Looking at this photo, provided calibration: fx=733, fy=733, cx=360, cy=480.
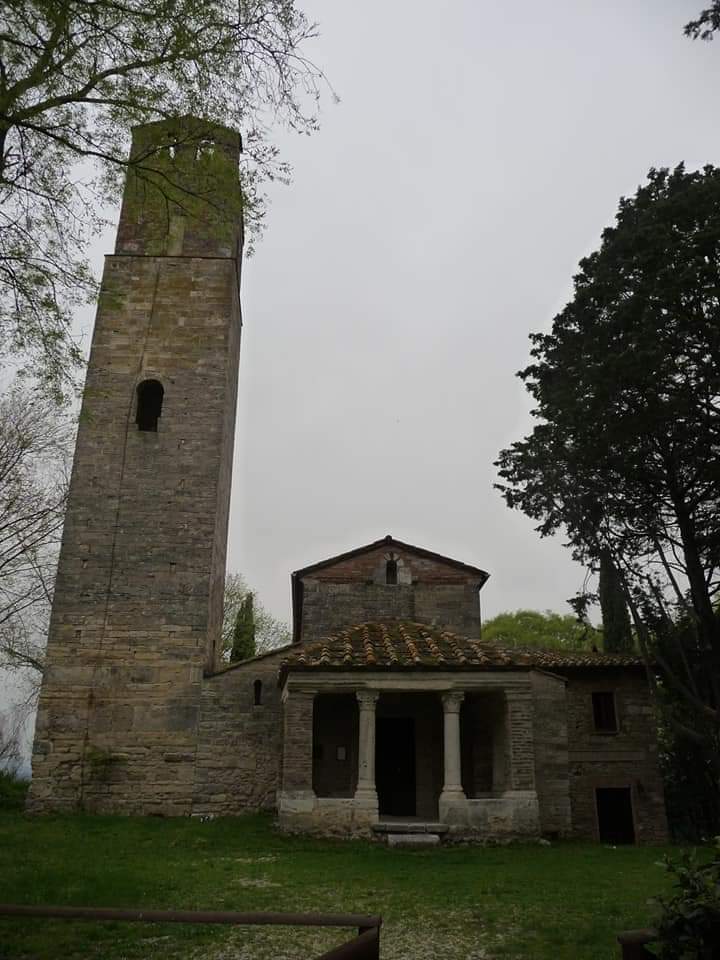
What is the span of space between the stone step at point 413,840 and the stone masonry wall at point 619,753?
7.22 metres

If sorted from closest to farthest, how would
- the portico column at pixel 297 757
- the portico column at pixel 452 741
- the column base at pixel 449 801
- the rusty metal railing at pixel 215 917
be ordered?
1. the rusty metal railing at pixel 215 917
2. the column base at pixel 449 801
3. the portico column at pixel 297 757
4. the portico column at pixel 452 741

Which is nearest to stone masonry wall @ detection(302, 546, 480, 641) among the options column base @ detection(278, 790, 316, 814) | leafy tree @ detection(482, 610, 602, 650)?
column base @ detection(278, 790, 316, 814)

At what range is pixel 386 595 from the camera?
18328mm

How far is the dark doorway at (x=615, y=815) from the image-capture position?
1844cm

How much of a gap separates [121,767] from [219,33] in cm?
1323

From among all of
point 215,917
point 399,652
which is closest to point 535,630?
point 399,652

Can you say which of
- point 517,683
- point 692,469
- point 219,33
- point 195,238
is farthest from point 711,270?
point 195,238

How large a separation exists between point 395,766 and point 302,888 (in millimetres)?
7810

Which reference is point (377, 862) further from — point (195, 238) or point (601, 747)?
point (195, 238)

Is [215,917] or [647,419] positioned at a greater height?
[647,419]

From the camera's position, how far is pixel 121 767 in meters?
14.9

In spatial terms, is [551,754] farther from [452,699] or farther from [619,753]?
[452,699]

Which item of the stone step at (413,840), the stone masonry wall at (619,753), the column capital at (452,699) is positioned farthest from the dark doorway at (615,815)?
the stone step at (413,840)

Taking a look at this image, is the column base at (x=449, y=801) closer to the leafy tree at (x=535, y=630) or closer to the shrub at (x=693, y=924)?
the shrub at (x=693, y=924)
